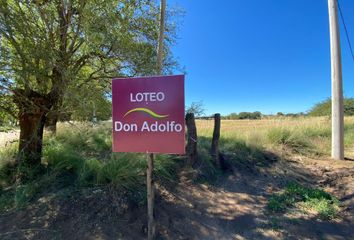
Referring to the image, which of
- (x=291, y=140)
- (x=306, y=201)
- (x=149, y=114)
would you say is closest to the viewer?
(x=149, y=114)

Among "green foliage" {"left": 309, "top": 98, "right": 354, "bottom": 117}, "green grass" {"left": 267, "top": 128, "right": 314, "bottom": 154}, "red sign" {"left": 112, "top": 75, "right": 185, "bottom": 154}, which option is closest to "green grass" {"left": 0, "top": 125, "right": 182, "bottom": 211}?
"red sign" {"left": 112, "top": 75, "right": 185, "bottom": 154}

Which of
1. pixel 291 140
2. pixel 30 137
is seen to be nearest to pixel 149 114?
pixel 30 137

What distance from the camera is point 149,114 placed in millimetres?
3414

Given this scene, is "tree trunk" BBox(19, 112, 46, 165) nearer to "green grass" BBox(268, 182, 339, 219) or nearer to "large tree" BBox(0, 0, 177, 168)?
"large tree" BBox(0, 0, 177, 168)

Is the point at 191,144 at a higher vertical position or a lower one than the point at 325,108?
lower

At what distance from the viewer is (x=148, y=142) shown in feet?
11.2

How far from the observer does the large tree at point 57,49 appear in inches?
189

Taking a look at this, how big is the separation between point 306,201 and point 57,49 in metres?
5.53

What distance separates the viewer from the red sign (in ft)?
10.9

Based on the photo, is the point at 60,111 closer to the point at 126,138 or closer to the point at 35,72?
the point at 35,72

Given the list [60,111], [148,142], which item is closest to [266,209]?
[148,142]

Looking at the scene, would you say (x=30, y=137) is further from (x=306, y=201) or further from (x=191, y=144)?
(x=306, y=201)

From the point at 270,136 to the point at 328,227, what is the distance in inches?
223

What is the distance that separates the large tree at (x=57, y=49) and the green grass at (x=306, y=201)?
12.0 feet
